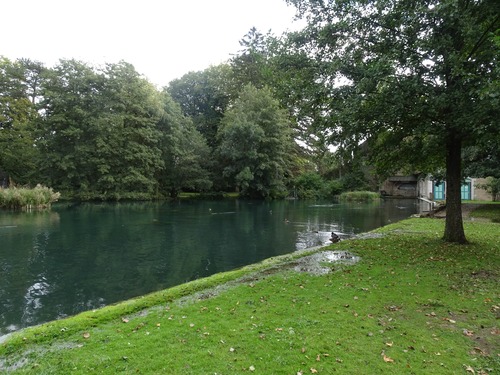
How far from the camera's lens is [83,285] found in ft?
34.1

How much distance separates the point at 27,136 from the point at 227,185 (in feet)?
87.9

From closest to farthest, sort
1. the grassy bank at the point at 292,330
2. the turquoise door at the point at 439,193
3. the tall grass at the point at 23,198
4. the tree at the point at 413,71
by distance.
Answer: the grassy bank at the point at 292,330
the tree at the point at 413,71
the tall grass at the point at 23,198
the turquoise door at the point at 439,193

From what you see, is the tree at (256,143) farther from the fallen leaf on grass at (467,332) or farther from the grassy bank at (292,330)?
the fallen leaf on grass at (467,332)

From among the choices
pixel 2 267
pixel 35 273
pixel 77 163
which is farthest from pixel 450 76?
pixel 77 163

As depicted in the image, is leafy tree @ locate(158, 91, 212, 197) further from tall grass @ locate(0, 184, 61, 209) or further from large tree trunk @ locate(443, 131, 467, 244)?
large tree trunk @ locate(443, 131, 467, 244)

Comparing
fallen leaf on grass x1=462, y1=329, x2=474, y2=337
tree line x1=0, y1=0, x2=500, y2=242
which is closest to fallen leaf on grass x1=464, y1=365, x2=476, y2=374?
fallen leaf on grass x1=462, y1=329, x2=474, y2=337

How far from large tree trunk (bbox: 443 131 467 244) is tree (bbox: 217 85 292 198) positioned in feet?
111

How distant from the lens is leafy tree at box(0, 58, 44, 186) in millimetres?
40969

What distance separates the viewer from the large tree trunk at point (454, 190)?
421 inches

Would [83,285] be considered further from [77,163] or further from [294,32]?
[77,163]

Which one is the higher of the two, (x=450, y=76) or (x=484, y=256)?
(x=450, y=76)

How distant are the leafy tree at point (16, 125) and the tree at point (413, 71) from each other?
1637 inches

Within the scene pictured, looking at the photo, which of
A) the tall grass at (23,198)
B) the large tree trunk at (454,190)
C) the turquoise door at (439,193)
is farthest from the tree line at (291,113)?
the turquoise door at (439,193)

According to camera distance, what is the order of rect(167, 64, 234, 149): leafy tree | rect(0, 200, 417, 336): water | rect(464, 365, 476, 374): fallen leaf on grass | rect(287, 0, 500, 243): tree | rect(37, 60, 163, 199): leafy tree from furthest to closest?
rect(167, 64, 234, 149): leafy tree < rect(37, 60, 163, 199): leafy tree < rect(0, 200, 417, 336): water < rect(287, 0, 500, 243): tree < rect(464, 365, 476, 374): fallen leaf on grass
